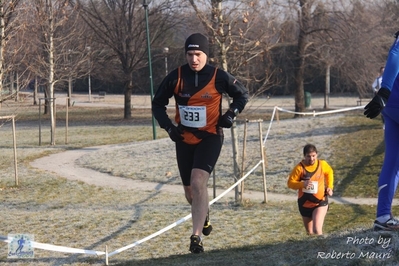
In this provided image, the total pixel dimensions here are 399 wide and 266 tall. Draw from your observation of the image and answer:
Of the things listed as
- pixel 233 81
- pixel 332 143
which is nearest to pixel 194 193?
pixel 233 81

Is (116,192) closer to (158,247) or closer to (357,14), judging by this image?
(158,247)

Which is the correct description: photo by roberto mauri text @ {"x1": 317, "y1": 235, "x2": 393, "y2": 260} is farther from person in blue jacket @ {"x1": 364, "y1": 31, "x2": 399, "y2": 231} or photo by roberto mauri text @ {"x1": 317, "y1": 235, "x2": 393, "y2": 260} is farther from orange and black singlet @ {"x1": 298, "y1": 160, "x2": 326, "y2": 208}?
orange and black singlet @ {"x1": 298, "y1": 160, "x2": 326, "y2": 208}

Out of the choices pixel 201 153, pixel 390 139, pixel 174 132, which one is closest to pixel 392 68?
pixel 390 139

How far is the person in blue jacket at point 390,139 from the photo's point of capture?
17.5 ft

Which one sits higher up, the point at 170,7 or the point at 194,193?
the point at 170,7

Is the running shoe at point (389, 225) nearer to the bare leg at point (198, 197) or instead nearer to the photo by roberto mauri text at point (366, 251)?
the photo by roberto mauri text at point (366, 251)

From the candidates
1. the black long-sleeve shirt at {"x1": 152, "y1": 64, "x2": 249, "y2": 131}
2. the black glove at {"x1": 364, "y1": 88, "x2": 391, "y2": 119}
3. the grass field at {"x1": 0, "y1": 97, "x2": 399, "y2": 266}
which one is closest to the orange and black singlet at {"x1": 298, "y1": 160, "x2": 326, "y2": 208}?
the grass field at {"x1": 0, "y1": 97, "x2": 399, "y2": 266}

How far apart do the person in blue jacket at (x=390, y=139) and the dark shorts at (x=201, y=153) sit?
1.66 metres

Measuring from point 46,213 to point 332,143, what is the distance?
31.2ft

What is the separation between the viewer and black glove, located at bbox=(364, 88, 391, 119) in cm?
525

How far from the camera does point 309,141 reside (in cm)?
1908

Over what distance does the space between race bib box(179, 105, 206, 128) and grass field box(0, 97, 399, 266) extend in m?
1.29

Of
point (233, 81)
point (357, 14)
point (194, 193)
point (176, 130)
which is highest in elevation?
point (357, 14)

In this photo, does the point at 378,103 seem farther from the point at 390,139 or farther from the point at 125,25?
the point at 125,25
